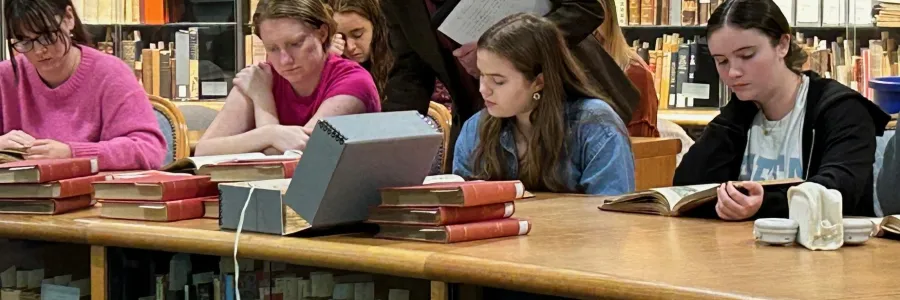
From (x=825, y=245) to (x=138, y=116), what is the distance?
180cm

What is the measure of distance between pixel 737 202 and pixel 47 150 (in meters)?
1.55

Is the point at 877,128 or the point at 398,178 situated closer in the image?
the point at 398,178

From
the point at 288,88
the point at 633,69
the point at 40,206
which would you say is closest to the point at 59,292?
the point at 40,206

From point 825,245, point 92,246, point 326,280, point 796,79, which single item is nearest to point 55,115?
point 92,246

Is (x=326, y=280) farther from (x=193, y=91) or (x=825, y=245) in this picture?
(x=193, y=91)

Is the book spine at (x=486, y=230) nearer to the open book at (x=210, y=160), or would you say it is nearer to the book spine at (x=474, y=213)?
the book spine at (x=474, y=213)

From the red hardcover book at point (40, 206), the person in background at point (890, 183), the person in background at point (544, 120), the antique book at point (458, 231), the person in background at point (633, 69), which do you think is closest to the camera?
the antique book at point (458, 231)

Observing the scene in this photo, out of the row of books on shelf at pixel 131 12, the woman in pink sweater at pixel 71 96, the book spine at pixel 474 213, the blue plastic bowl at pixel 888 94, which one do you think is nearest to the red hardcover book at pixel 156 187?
the book spine at pixel 474 213

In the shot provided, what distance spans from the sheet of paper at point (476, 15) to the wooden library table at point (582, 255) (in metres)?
0.74

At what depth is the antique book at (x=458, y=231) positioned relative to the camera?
195cm

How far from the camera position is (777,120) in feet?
8.60

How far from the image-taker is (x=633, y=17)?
6.42 m

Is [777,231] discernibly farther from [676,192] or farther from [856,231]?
[676,192]

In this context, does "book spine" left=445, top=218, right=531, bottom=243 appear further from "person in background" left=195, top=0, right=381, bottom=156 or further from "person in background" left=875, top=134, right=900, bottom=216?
"person in background" left=195, top=0, right=381, bottom=156
